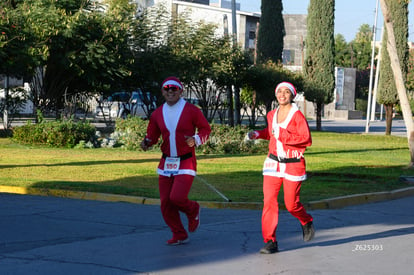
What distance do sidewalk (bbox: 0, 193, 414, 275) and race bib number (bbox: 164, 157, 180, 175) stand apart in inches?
32.8

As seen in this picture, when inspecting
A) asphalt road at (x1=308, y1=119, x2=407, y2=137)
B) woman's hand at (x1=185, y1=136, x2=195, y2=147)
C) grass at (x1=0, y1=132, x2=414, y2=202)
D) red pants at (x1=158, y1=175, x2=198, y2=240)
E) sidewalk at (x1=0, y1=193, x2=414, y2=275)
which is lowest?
asphalt road at (x1=308, y1=119, x2=407, y2=137)

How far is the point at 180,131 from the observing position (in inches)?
355

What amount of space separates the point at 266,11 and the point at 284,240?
1414 inches

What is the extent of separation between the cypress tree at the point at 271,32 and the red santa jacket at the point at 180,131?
1378 inches

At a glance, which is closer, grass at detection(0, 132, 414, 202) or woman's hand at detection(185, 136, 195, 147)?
woman's hand at detection(185, 136, 195, 147)

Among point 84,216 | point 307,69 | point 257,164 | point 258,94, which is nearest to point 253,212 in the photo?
point 84,216

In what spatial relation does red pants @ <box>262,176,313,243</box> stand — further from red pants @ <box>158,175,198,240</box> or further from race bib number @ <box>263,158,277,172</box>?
red pants @ <box>158,175,198,240</box>

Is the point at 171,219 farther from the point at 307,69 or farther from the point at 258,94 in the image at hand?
the point at 307,69

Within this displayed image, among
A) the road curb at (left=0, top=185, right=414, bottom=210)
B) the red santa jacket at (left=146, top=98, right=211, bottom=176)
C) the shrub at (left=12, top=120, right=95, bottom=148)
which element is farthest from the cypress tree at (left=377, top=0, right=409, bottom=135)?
the red santa jacket at (left=146, top=98, right=211, bottom=176)

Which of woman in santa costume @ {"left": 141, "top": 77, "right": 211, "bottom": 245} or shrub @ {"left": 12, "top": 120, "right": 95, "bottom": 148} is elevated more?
woman in santa costume @ {"left": 141, "top": 77, "right": 211, "bottom": 245}

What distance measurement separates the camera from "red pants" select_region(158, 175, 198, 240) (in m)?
8.88

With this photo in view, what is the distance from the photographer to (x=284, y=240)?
31.5ft

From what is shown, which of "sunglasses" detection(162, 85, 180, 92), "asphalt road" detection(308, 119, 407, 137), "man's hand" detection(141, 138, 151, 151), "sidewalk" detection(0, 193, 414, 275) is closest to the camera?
"sidewalk" detection(0, 193, 414, 275)

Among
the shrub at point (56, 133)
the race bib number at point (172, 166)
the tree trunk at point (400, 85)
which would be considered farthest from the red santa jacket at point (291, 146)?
the shrub at point (56, 133)
